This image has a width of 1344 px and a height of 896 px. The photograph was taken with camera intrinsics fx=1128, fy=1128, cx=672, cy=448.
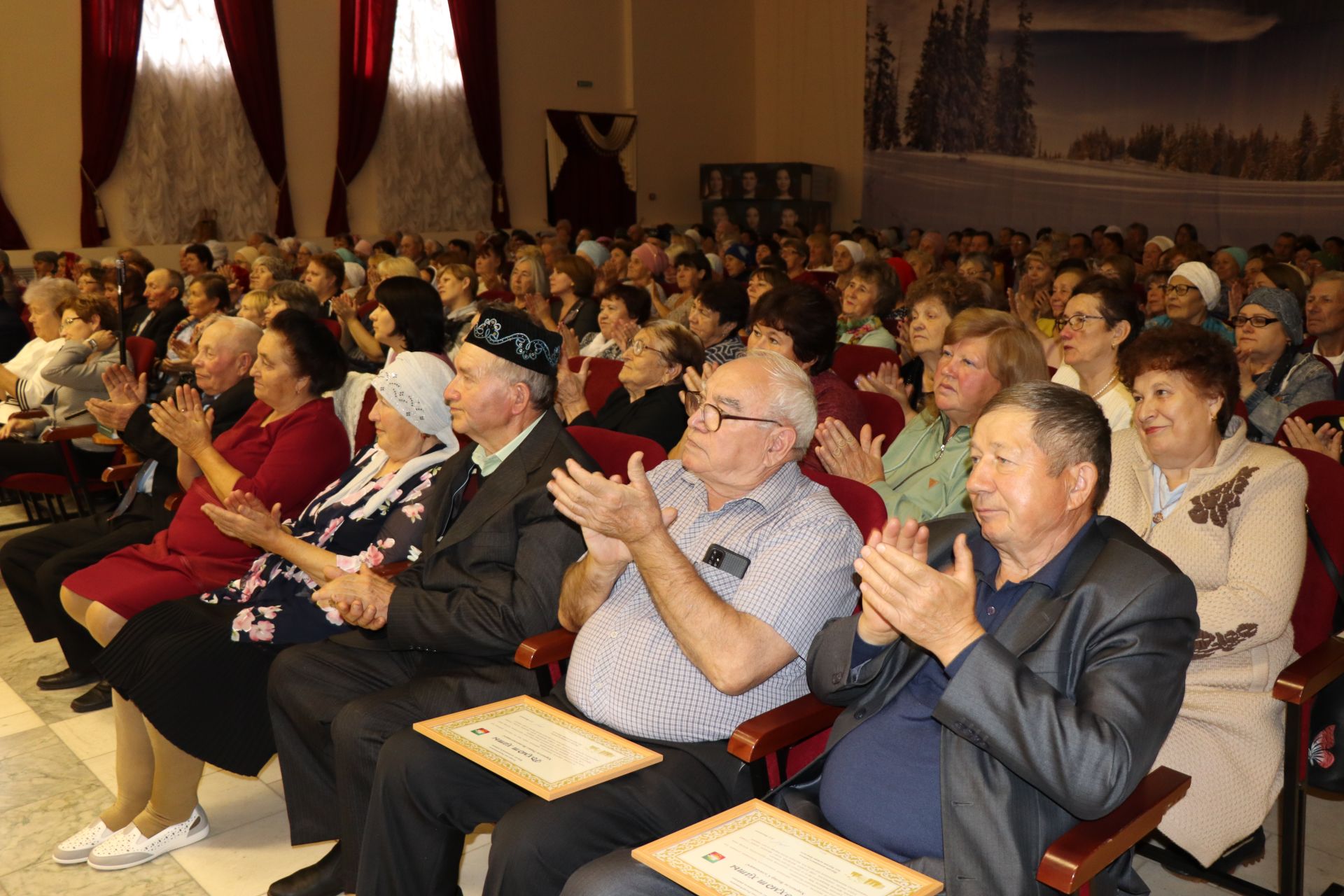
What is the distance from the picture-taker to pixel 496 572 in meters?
2.48

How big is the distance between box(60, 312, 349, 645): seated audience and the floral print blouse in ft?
0.54

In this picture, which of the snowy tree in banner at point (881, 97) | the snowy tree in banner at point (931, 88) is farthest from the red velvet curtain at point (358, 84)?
the snowy tree in banner at point (931, 88)

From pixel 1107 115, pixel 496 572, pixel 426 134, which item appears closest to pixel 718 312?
pixel 496 572

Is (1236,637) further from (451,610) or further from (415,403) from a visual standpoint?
(415,403)

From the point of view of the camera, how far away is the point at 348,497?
294 centimetres

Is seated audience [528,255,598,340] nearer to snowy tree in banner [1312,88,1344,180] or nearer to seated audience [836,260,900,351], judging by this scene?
seated audience [836,260,900,351]

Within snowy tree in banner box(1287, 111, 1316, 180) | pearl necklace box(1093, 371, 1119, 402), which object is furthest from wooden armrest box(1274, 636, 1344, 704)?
snowy tree in banner box(1287, 111, 1316, 180)

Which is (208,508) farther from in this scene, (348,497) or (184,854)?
(184,854)

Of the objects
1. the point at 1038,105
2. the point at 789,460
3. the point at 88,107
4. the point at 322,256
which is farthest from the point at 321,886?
the point at 1038,105

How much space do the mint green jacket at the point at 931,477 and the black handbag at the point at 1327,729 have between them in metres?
0.75

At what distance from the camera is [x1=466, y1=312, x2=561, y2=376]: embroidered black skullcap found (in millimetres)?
2643

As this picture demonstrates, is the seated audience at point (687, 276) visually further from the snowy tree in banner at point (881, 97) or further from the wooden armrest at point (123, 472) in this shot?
the snowy tree in banner at point (881, 97)

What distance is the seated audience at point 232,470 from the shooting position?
10.2ft

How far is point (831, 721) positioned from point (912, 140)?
15917 millimetres
